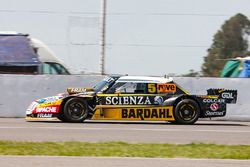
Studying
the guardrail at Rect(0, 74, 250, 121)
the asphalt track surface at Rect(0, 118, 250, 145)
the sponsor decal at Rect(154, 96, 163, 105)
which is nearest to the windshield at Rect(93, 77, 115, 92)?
the asphalt track surface at Rect(0, 118, 250, 145)

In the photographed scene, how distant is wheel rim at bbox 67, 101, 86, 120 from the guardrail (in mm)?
3112

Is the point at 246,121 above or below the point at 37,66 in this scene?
below

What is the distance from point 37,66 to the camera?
79.9 feet

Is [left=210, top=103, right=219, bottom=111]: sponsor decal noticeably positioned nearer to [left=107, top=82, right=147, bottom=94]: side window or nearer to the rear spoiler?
[left=107, top=82, right=147, bottom=94]: side window

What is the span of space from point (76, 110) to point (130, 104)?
143 cm

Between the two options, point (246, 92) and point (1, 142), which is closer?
point (1, 142)

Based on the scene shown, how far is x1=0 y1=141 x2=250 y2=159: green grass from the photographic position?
1043 centimetres

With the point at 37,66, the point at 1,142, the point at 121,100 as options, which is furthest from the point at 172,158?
the point at 37,66

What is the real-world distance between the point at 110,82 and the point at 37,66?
6.77 m

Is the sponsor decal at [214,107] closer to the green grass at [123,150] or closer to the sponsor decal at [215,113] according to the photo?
the sponsor decal at [215,113]

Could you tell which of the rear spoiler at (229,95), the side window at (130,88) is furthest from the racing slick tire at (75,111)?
the rear spoiler at (229,95)

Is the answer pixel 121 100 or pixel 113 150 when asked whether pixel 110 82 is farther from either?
pixel 113 150

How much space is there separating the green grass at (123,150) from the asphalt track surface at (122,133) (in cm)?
137

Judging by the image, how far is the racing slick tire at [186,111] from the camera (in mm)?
18109
